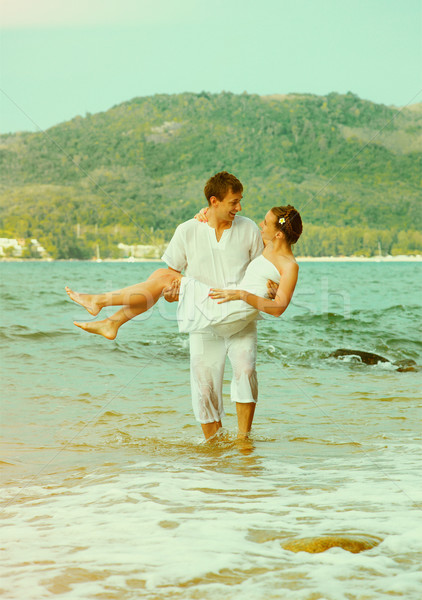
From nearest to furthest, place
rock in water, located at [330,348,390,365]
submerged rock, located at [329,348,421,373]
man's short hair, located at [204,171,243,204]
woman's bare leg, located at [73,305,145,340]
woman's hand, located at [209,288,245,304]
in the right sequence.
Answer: woman's hand, located at [209,288,245,304], man's short hair, located at [204,171,243,204], woman's bare leg, located at [73,305,145,340], submerged rock, located at [329,348,421,373], rock in water, located at [330,348,390,365]

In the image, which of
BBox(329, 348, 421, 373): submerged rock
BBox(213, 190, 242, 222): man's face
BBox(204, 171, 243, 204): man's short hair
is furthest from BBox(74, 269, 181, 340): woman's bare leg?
BBox(329, 348, 421, 373): submerged rock

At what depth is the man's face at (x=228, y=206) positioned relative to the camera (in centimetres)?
475

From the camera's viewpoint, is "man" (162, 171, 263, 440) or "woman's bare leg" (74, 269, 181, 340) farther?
"man" (162, 171, 263, 440)

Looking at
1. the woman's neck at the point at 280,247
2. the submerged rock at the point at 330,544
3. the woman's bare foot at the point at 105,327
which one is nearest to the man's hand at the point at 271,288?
Answer: the woman's neck at the point at 280,247

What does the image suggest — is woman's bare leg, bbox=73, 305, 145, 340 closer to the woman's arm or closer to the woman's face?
the woman's arm

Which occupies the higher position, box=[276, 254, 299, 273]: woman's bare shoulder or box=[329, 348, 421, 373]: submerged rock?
box=[276, 254, 299, 273]: woman's bare shoulder

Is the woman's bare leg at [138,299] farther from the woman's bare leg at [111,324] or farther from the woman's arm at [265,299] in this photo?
the woman's arm at [265,299]

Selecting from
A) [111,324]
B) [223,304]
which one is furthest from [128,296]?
[223,304]

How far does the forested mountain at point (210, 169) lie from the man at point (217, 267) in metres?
69.8

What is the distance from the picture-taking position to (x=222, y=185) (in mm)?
4699

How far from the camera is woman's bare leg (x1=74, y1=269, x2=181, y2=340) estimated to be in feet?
15.8

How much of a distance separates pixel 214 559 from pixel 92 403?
5.13 metres

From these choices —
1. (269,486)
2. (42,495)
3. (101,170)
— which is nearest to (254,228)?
(269,486)

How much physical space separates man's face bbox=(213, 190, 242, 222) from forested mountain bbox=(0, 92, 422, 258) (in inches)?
2755
